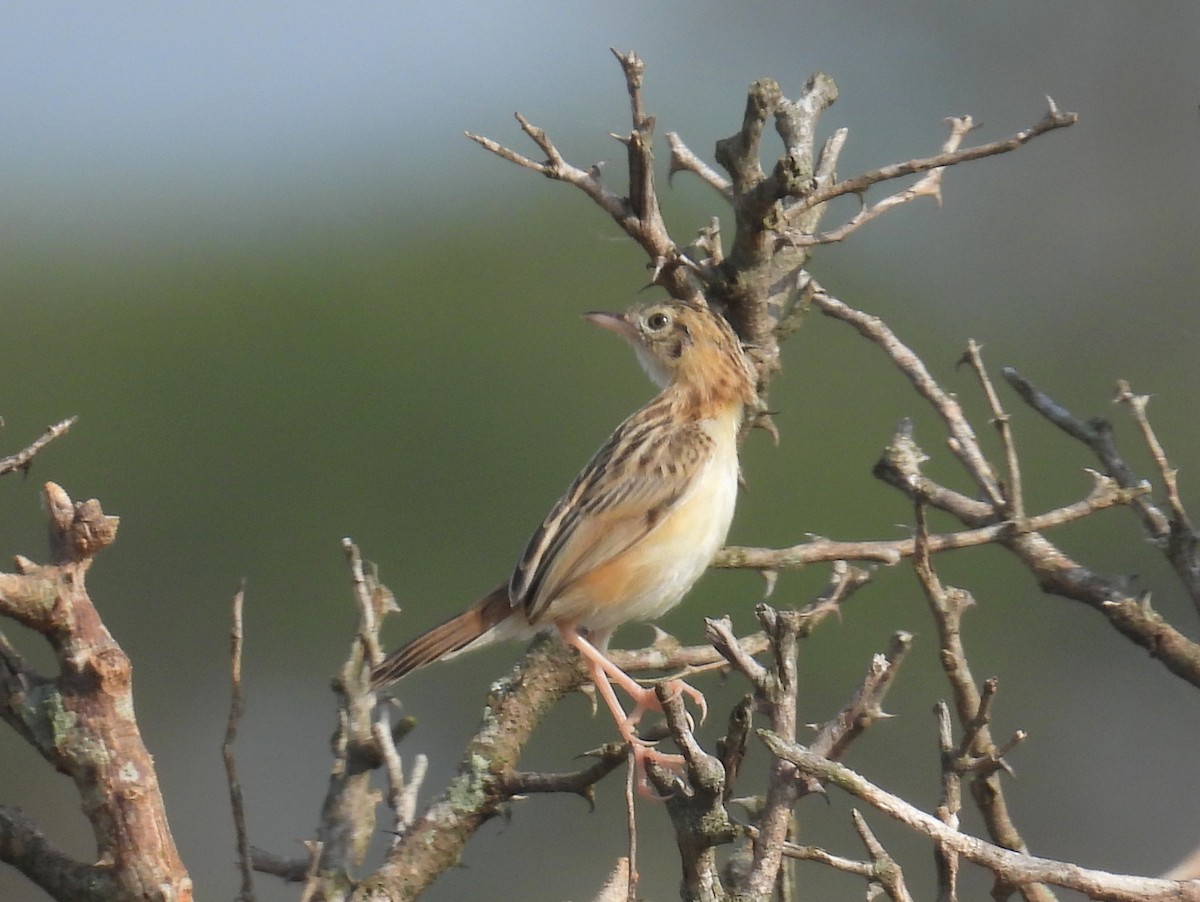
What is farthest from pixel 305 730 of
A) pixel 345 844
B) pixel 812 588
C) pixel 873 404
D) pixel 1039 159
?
pixel 1039 159

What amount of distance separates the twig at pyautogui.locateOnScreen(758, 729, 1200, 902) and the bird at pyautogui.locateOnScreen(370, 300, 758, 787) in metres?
1.40

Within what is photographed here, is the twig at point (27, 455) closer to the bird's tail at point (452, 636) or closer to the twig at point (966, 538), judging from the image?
the bird's tail at point (452, 636)

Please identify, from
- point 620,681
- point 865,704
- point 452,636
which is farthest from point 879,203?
point 865,704

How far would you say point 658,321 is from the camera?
4.37 metres

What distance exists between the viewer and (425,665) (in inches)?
146

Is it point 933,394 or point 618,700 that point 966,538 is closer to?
point 933,394

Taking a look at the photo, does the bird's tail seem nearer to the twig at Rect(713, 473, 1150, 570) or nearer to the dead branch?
the twig at Rect(713, 473, 1150, 570)

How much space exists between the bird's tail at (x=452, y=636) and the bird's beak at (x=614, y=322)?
2.88 ft

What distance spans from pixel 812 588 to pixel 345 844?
665cm

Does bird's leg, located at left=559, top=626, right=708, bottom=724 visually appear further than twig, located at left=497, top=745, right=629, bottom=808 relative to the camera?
Yes

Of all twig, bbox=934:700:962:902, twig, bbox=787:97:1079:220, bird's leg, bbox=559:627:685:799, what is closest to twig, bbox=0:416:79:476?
bird's leg, bbox=559:627:685:799

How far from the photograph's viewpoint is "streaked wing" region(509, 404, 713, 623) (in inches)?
154

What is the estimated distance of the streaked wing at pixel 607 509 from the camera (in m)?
3.92

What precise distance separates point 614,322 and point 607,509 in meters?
0.68
